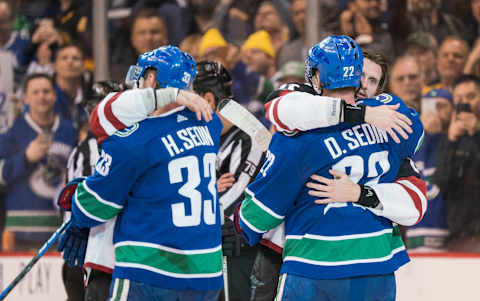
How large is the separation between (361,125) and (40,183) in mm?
3884

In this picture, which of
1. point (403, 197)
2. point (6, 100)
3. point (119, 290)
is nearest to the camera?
point (403, 197)

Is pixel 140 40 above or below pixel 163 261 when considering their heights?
above

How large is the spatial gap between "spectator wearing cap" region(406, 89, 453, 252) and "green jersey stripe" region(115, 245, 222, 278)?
8.07ft

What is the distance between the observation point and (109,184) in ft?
7.45

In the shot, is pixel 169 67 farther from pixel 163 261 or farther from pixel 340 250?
pixel 340 250

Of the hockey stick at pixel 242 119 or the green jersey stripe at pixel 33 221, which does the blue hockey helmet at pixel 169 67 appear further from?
the green jersey stripe at pixel 33 221

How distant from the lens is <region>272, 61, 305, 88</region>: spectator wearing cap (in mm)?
4820

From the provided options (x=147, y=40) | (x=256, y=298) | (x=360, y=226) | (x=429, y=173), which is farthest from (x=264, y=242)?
(x=147, y=40)

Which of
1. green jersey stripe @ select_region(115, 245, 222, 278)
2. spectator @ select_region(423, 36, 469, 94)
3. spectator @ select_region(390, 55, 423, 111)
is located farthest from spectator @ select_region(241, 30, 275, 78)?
green jersey stripe @ select_region(115, 245, 222, 278)

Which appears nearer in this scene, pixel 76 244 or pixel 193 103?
pixel 193 103

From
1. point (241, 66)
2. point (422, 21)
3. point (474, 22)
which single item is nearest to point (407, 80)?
point (422, 21)

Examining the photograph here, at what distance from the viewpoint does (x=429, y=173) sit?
14.6 ft

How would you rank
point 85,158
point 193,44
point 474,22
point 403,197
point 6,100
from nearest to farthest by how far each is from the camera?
point 403,197 < point 85,158 < point 474,22 < point 193,44 < point 6,100

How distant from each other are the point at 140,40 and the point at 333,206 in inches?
141
